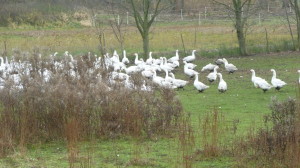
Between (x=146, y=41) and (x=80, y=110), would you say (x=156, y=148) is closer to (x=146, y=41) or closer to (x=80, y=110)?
(x=80, y=110)

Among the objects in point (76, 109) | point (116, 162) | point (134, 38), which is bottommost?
point (116, 162)

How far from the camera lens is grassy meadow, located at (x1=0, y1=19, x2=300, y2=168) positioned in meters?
10.3

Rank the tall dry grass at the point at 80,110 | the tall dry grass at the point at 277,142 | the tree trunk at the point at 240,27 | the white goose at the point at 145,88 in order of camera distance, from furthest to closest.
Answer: the tree trunk at the point at 240,27 < the white goose at the point at 145,88 < the tall dry grass at the point at 80,110 < the tall dry grass at the point at 277,142

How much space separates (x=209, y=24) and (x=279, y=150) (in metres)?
36.0

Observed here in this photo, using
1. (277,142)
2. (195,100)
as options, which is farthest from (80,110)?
(195,100)

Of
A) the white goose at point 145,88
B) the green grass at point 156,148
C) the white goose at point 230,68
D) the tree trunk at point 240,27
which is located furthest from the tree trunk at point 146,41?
the white goose at point 145,88

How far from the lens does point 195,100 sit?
18844 millimetres

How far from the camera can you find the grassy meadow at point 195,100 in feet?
33.8

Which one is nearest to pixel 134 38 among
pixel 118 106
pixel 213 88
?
pixel 213 88

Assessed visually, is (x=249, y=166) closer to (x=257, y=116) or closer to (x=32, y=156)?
(x=32, y=156)

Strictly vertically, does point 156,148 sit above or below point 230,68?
below

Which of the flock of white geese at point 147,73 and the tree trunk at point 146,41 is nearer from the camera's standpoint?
the flock of white geese at point 147,73

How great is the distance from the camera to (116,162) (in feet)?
33.8

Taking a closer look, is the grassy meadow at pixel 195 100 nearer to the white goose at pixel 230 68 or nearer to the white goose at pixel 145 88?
the white goose at pixel 230 68
